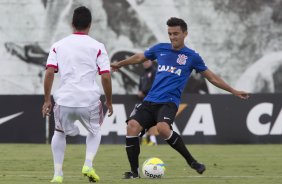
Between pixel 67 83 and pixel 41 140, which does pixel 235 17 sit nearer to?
pixel 41 140

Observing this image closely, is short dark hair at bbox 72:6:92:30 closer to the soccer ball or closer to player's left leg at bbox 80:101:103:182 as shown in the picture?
player's left leg at bbox 80:101:103:182

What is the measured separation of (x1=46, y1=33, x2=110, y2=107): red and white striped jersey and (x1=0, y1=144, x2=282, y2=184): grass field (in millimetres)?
1092

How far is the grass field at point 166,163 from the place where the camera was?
11406mm

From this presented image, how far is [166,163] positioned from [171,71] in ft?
12.0

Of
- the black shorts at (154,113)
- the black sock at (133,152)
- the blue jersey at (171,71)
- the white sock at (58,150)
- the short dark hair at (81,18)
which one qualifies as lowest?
the black sock at (133,152)

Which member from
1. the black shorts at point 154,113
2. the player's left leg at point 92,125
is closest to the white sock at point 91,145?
the player's left leg at point 92,125

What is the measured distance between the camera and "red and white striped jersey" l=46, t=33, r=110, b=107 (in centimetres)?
1035

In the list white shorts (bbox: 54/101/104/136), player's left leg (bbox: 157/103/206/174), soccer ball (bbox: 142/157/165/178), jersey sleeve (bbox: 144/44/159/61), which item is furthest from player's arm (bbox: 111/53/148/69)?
white shorts (bbox: 54/101/104/136)

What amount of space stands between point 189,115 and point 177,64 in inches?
411

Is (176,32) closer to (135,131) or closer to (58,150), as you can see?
(135,131)

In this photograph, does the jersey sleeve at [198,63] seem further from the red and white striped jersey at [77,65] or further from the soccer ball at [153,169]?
the red and white striped jersey at [77,65]

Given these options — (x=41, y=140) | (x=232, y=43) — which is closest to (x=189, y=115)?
(x=41, y=140)

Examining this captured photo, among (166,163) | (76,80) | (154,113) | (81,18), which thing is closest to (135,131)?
(154,113)

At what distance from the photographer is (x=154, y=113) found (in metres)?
11.8
